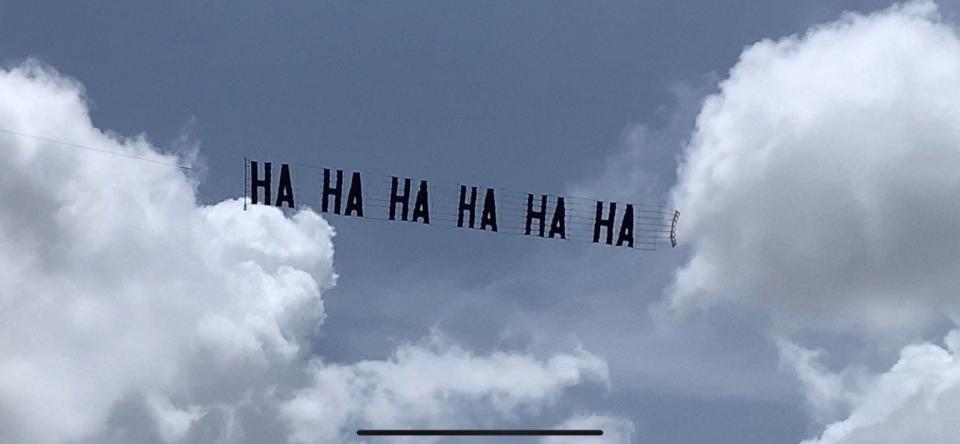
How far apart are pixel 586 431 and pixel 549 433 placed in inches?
106

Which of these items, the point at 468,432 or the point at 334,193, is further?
the point at 334,193

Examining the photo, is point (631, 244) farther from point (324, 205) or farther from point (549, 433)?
point (549, 433)

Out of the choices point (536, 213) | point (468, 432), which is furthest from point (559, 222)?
point (468, 432)

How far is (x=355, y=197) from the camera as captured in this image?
89.2 m

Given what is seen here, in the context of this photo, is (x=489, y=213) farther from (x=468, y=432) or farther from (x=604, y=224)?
(x=468, y=432)

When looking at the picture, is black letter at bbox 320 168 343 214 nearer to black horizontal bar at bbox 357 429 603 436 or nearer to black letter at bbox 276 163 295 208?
black letter at bbox 276 163 295 208

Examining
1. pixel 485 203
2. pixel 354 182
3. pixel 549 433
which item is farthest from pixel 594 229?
pixel 549 433

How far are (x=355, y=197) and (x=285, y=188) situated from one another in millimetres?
5523

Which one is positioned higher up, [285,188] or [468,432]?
[285,188]

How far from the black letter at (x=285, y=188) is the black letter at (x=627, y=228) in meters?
26.7

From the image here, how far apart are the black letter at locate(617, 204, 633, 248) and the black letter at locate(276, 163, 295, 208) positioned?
26.7m

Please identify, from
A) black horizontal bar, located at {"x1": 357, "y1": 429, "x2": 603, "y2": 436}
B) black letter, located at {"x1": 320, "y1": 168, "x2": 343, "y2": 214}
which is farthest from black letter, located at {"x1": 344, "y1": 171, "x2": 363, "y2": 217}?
black horizontal bar, located at {"x1": 357, "y1": 429, "x2": 603, "y2": 436}

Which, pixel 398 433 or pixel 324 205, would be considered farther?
pixel 324 205

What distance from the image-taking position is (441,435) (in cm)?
5053
